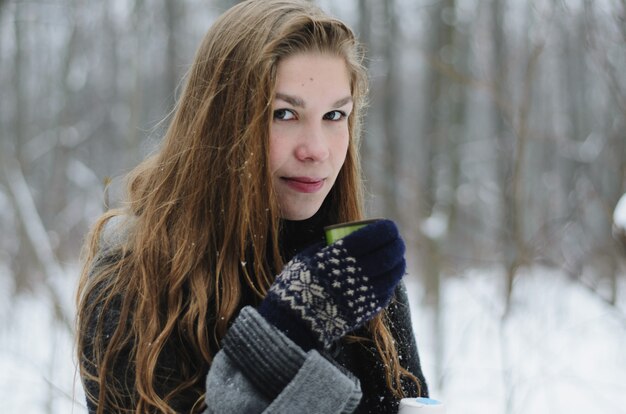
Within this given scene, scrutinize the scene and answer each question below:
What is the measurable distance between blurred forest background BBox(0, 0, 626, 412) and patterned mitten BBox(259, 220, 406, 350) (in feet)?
2.48

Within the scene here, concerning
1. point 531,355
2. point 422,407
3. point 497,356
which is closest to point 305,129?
point 422,407

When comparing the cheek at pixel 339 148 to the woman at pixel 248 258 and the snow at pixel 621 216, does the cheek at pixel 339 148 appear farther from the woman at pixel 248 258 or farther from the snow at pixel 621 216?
the snow at pixel 621 216

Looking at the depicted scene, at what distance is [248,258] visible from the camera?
5.06ft

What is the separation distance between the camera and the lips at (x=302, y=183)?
1.53 metres

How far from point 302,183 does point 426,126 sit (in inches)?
338

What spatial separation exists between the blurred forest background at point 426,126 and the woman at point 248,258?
385 mm

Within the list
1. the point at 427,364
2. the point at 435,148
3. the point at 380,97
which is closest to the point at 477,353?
the point at 427,364

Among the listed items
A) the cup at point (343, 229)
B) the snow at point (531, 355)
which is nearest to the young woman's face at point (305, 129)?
the cup at point (343, 229)

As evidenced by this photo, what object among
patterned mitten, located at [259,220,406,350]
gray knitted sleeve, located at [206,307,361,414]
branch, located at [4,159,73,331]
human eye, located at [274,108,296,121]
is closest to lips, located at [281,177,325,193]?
human eye, located at [274,108,296,121]

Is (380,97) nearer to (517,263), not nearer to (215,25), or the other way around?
(517,263)

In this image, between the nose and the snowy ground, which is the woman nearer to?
the nose

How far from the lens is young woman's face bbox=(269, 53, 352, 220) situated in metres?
1.49

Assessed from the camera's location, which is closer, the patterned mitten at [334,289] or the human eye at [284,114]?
the patterned mitten at [334,289]

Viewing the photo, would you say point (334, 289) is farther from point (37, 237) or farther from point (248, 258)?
point (37, 237)
